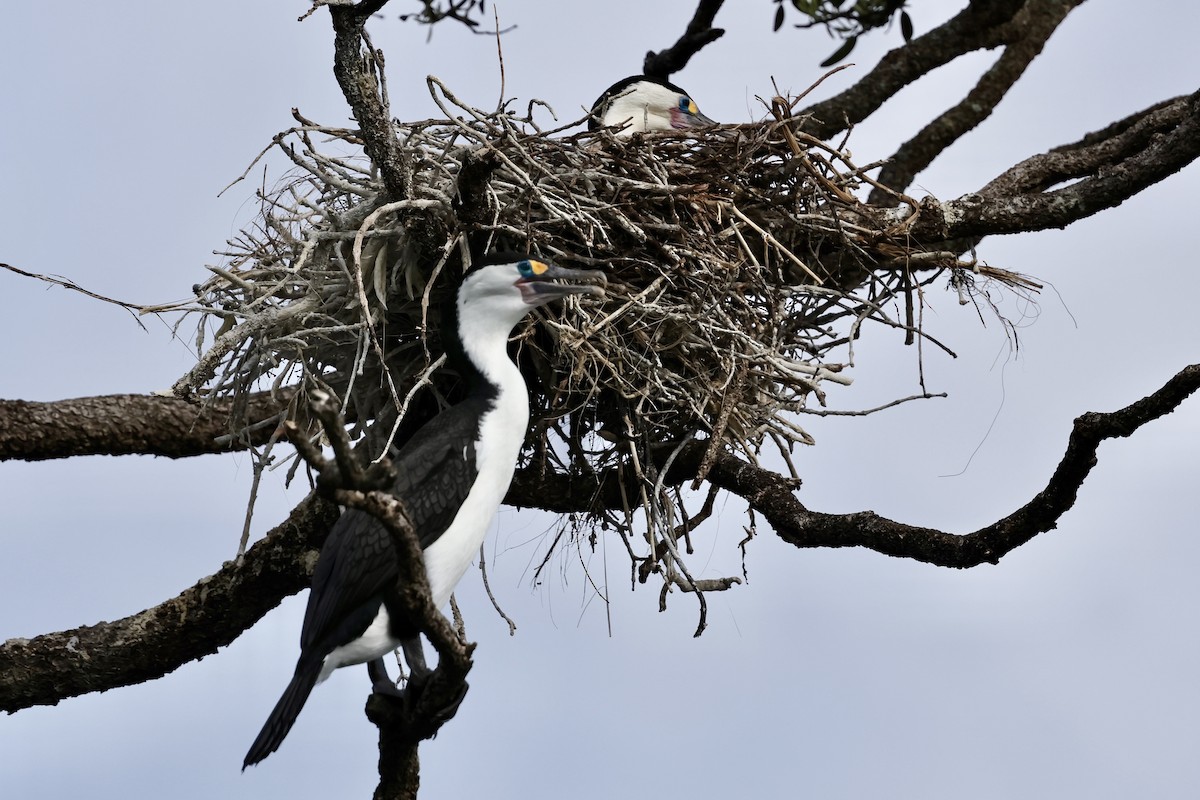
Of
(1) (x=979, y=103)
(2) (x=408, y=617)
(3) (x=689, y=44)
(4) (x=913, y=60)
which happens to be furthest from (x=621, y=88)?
(2) (x=408, y=617)

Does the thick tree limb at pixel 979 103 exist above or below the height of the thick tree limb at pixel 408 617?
above

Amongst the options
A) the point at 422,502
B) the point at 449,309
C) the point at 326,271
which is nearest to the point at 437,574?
the point at 422,502

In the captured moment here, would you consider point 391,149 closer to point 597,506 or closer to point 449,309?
point 449,309

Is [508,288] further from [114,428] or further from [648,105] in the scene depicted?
[648,105]

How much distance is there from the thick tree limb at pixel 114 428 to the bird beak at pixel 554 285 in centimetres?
149

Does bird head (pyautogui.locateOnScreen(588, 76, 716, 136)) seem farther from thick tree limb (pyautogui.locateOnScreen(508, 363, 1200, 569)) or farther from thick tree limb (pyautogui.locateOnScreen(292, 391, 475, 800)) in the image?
thick tree limb (pyautogui.locateOnScreen(292, 391, 475, 800))

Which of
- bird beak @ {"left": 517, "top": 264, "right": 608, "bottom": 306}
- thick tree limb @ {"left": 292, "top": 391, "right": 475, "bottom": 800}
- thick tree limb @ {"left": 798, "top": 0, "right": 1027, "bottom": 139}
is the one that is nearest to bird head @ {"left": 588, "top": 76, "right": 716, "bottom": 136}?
thick tree limb @ {"left": 798, "top": 0, "right": 1027, "bottom": 139}

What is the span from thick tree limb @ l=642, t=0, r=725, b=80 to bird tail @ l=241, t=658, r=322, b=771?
4050mm

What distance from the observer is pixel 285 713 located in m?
4.18

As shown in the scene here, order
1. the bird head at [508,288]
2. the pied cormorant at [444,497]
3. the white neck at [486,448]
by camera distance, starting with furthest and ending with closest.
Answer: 1. the bird head at [508,288]
2. the white neck at [486,448]
3. the pied cormorant at [444,497]

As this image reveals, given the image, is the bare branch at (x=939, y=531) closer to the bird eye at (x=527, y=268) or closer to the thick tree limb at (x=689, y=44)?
the bird eye at (x=527, y=268)

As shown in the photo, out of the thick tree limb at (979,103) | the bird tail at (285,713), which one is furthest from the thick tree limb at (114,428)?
the thick tree limb at (979,103)

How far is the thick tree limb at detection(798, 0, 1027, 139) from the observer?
23.5 feet

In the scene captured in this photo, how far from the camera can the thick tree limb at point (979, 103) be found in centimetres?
745
